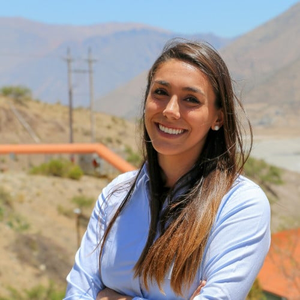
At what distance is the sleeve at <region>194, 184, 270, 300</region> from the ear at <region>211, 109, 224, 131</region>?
26 cm

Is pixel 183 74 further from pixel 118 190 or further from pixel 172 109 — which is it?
pixel 118 190

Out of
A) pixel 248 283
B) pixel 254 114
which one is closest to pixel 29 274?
pixel 248 283

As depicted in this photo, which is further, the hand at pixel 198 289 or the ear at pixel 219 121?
the ear at pixel 219 121

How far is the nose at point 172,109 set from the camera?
1.94 metres

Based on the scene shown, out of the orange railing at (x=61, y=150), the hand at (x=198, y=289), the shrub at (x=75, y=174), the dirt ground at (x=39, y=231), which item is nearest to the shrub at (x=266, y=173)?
the shrub at (x=75, y=174)

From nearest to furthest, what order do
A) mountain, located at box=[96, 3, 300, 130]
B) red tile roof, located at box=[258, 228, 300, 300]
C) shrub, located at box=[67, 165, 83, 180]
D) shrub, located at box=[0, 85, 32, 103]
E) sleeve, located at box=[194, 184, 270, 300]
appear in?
sleeve, located at box=[194, 184, 270, 300]
red tile roof, located at box=[258, 228, 300, 300]
shrub, located at box=[67, 165, 83, 180]
shrub, located at box=[0, 85, 32, 103]
mountain, located at box=[96, 3, 300, 130]

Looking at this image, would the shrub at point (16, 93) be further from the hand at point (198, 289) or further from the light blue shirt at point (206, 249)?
the hand at point (198, 289)

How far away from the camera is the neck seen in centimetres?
202

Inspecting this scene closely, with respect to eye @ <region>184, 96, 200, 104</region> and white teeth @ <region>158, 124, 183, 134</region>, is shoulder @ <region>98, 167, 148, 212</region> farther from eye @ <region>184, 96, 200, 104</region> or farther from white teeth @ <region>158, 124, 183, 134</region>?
eye @ <region>184, 96, 200, 104</region>

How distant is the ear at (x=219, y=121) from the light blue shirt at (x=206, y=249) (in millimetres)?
195

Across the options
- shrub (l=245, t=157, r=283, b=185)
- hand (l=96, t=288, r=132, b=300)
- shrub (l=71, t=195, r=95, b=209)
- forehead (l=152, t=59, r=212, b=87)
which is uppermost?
forehead (l=152, t=59, r=212, b=87)

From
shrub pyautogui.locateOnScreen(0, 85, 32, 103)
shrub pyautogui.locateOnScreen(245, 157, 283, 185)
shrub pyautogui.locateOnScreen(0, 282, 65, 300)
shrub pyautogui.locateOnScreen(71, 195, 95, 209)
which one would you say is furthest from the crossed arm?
shrub pyautogui.locateOnScreen(0, 85, 32, 103)

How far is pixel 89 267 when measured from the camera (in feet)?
6.93

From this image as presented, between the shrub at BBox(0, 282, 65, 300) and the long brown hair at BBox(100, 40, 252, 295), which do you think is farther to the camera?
the shrub at BBox(0, 282, 65, 300)
